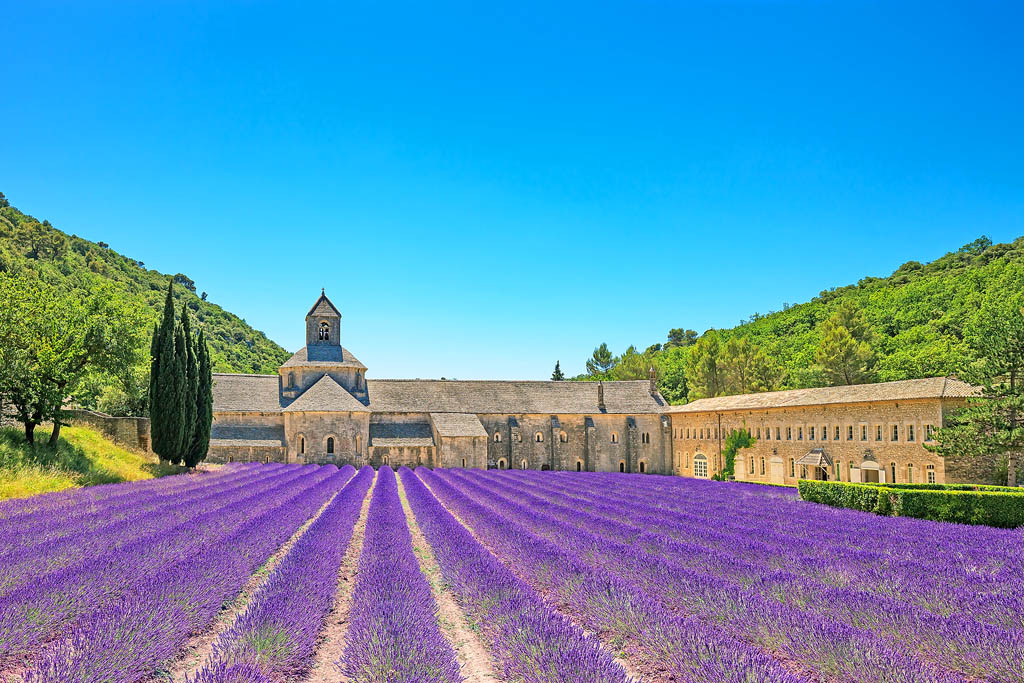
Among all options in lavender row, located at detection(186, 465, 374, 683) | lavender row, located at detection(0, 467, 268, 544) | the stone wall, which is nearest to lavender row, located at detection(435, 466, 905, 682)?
lavender row, located at detection(186, 465, 374, 683)

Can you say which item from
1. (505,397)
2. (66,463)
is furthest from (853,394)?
(66,463)

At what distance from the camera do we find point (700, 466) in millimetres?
48312

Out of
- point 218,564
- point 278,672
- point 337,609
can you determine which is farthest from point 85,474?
point 278,672

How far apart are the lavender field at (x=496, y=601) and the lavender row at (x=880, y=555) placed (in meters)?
0.06

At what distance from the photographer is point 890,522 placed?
16.4 metres

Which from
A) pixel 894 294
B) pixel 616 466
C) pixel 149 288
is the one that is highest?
pixel 149 288

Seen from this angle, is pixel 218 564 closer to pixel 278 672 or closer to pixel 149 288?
pixel 278 672

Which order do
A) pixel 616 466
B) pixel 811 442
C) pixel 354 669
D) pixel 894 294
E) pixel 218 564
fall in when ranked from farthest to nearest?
pixel 894 294, pixel 616 466, pixel 811 442, pixel 218 564, pixel 354 669

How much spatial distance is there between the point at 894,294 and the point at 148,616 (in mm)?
75433

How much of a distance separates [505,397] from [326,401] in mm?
14161

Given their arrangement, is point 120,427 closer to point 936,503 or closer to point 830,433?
point 936,503

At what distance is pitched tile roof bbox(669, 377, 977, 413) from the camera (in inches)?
1184

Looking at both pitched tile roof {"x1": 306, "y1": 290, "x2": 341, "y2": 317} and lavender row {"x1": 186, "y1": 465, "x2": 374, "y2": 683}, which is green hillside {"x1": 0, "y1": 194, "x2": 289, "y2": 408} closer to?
pitched tile roof {"x1": 306, "y1": 290, "x2": 341, "y2": 317}

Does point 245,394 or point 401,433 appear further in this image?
point 245,394
